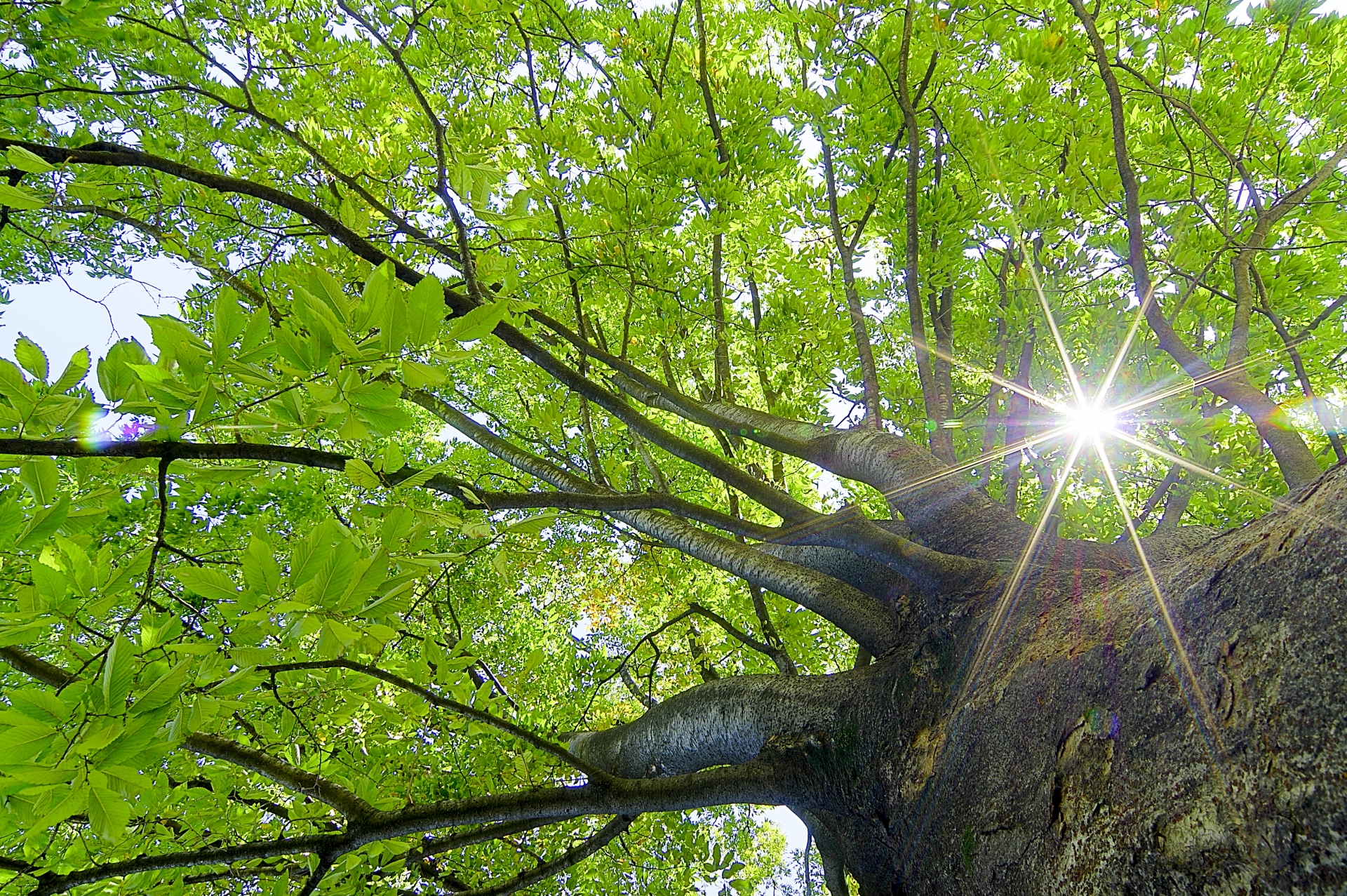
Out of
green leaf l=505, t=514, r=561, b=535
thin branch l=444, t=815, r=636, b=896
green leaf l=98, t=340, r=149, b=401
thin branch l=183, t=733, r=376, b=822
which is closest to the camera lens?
green leaf l=98, t=340, r=149, b=401

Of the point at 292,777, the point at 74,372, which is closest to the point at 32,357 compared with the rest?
the point at 74,372

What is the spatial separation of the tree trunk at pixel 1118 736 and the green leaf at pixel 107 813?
4.96ft

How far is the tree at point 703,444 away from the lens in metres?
0.96

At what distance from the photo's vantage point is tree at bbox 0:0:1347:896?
96cm

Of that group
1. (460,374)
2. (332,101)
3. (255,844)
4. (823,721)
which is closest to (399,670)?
(255,844)

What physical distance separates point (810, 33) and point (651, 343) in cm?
198

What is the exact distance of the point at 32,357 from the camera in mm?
1009

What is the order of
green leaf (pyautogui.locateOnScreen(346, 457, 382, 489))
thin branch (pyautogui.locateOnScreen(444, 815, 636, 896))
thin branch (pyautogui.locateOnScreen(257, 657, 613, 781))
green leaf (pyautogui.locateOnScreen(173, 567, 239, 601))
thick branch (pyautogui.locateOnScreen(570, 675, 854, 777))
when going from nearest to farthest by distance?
green leaf (pyautogui.locateOnScreen(173, 567, 239, 601)) < green leaf (pyautogui.locateOnScreen(346, 457, 382, 489)) < thin branch (pyautogui.locateOnScreen(257, 657, 613, 781)) < thick branch (pyautogui.locateOnScreen(570, 675, 854, 777)) < thin branch (pyautogui.locateOnScreen(444, 815, 636, 896))

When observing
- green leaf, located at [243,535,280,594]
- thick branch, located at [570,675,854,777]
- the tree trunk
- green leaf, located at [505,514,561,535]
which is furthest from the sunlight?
green leaf, located at [243,535,280,594]

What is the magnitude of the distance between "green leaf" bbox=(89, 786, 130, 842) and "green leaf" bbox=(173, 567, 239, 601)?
29 centimetres

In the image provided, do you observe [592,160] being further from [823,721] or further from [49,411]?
[823,721]

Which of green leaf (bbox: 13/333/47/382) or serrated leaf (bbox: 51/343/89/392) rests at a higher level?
green leaf (bbox: 13/333/47/382)

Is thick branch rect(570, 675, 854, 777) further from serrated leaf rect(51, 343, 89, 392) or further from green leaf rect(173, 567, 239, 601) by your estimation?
serrated leaf rect(51, 343, 89, 392)

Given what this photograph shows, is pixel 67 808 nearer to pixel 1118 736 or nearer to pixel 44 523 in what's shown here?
Answer: pixel 44 523
